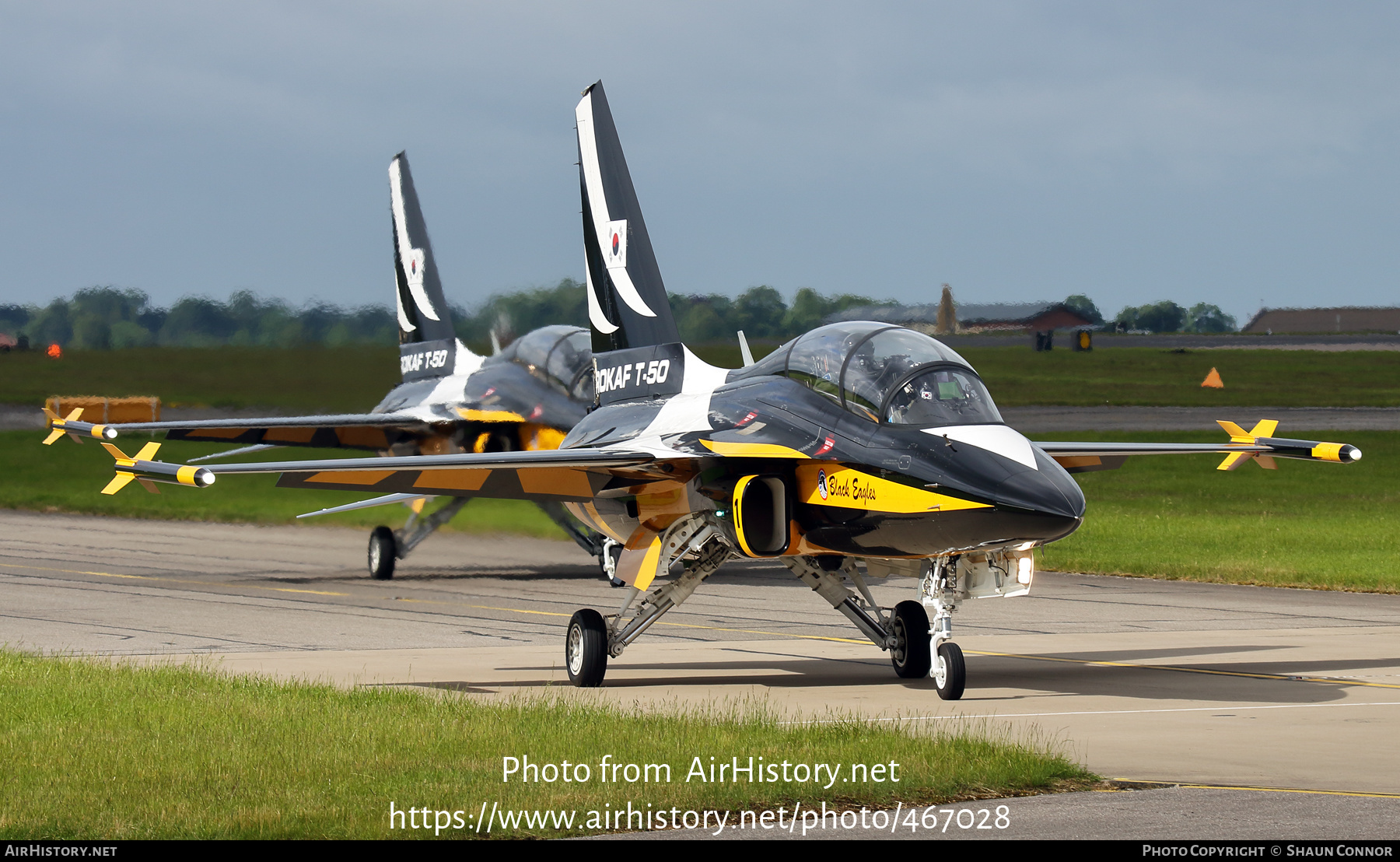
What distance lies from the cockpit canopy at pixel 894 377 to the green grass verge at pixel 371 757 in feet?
8.52

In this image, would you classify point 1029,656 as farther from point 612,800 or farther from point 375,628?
point 612,800

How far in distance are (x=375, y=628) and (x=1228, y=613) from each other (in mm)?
11094

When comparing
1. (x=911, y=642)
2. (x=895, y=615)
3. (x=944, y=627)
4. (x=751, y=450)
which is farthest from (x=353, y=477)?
(x=944, y=627)

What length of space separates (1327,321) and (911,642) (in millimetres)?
68614

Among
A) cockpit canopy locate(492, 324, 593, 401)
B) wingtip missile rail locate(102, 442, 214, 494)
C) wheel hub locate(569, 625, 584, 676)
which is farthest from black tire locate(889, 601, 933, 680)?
cockpit canopy locate(492, 324, 593, 401)

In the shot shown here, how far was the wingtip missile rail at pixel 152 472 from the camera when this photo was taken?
1264 centimetres

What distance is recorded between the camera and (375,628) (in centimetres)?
1959

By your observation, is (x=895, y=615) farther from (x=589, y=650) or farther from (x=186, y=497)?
(x=186, y=497)

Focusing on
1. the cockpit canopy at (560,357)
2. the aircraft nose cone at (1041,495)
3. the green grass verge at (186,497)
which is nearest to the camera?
the aircraft nose cone at (1041,495)

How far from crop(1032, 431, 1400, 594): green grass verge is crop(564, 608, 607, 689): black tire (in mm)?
14295

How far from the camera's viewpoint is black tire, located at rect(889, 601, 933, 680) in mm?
14648

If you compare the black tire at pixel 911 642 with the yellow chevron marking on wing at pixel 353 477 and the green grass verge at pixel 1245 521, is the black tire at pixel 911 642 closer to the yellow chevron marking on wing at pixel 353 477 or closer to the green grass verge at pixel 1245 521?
the yellow chevron marking on wing at pixel 353 477

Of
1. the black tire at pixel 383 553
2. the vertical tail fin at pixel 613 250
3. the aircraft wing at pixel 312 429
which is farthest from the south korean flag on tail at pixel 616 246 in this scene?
the black tire at pixel 383 553

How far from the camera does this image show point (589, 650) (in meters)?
14.4
